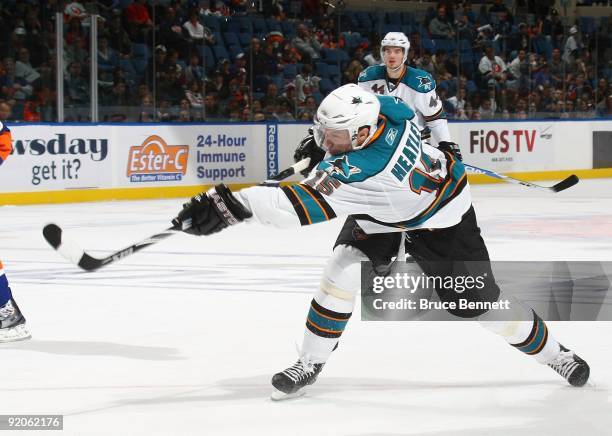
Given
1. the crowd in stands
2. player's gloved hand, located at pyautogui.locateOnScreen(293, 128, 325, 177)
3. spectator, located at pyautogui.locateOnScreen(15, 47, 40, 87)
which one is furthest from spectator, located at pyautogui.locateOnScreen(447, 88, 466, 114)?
player's gloved hand, located at pyautogui.locateOnScreen(293, 128, 325, 177)

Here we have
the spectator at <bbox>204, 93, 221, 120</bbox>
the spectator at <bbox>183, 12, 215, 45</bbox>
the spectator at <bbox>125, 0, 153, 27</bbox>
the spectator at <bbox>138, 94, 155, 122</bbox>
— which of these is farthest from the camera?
the spectator at <bbox>183, 12, 215, 45</bbox>

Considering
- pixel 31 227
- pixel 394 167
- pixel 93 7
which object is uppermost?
pixel 93 7

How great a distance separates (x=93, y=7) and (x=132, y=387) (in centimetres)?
1093

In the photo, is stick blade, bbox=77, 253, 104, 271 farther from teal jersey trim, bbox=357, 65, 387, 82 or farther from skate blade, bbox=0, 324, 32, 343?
teal jersey trim, bbox=357, 65, 387, 82

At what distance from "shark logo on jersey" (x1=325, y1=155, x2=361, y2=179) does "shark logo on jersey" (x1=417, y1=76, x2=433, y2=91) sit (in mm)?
3896

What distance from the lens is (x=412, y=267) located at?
5141mm

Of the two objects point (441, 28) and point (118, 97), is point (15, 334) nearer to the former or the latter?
point (118, 97)

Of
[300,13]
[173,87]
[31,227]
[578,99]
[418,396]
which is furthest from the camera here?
[578,99]

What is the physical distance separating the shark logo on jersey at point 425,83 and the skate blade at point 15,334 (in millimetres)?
3131

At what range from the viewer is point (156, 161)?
1577 centimetres

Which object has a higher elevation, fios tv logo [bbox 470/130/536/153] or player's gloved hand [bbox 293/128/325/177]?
player's gloved hand [bbox 293/128/325/177]

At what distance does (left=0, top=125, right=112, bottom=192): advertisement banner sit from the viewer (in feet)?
46.7

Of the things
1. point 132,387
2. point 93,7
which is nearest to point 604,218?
point 93,7

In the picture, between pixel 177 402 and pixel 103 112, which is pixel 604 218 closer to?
pixel 103 112
